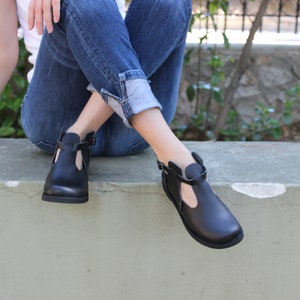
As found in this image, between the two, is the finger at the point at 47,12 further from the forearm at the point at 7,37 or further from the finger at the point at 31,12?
the forearm at the point at 7,37

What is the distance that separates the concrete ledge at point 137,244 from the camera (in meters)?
1.81

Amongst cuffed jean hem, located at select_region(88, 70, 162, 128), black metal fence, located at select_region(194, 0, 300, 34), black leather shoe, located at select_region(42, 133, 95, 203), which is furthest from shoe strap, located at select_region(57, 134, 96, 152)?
black metal fence, located at select_region(194, 0, 300, 34)

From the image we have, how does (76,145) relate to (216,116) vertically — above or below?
above

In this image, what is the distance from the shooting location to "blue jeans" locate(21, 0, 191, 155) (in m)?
1.61

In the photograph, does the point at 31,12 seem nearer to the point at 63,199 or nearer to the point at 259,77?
the point at 63,199

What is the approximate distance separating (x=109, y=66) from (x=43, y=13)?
0.78ft

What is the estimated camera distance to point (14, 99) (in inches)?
123

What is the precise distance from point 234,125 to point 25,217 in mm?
2039

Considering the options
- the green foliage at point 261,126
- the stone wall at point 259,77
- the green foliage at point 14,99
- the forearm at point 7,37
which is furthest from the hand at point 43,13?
the stone wall at point 259,77

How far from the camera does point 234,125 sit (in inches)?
144

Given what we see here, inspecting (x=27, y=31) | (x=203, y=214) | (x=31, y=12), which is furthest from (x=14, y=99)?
(x=203, y=214)

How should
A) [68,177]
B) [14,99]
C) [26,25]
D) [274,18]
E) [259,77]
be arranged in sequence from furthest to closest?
[274,18]
[259,77]
[14,99]
[26,25]
[68,177]

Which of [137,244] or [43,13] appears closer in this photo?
[43,13]

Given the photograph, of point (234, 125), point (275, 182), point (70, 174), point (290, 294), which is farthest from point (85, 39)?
point (234, 125)
